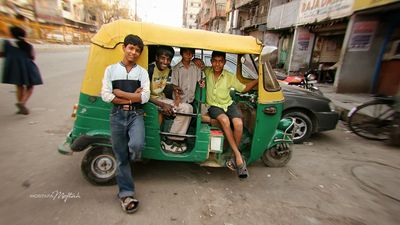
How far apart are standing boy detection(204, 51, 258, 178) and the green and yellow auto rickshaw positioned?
0.15 metres

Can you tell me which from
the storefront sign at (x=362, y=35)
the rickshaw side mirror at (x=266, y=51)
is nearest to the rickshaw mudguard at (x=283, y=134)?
the rickshaw side mirror at (x=266, y=51)

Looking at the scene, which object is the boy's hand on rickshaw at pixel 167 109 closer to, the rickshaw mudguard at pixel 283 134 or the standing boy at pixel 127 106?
the standing boy at pixel 127 106

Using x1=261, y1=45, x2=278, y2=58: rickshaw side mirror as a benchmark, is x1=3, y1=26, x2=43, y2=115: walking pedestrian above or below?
below

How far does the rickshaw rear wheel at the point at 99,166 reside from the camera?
3213 millimetres

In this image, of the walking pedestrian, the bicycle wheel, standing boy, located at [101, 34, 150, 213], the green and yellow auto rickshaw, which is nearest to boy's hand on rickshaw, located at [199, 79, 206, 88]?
the green and yellow auto rickshaw

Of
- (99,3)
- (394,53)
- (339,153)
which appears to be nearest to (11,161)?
(339,153)

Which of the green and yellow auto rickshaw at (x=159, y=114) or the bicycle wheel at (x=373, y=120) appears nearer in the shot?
the green and yellow auto rickshaw at (x=159, y=114)

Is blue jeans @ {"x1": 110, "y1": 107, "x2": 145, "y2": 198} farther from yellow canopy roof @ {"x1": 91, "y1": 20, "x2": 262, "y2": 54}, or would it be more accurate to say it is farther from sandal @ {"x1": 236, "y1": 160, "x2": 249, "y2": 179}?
sandal @ {"x1": 236, "y1": 160, "x2": 249, "y2": 179}

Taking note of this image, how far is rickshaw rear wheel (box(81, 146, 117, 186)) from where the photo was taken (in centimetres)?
321

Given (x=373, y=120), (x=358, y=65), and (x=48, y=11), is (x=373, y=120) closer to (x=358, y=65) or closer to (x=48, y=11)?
(x=358, y=65)

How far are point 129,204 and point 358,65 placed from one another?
10461mm

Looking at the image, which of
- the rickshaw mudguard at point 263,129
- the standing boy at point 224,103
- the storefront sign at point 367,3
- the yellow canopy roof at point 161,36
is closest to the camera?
the yellow canopy roof at point 161,36

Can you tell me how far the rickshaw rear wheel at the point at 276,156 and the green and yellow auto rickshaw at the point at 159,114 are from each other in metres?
0.23

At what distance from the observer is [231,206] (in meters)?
3.05
